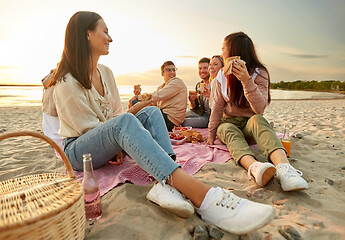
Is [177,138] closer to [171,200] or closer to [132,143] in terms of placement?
[132,143]

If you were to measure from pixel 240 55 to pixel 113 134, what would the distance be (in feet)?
6.19

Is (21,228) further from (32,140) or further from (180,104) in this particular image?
(180,104)

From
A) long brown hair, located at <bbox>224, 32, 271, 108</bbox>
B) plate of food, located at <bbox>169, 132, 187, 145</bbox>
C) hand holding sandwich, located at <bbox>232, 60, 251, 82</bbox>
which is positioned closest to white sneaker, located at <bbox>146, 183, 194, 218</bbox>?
hand holding sandwich, located at <bbox>232, 60, 251, 82</bbox>

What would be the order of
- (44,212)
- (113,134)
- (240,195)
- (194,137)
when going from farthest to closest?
1. (194,137)
2. (240,195)
3. (113,134)
4. (44,212)

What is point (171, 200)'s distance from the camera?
4.71 ft

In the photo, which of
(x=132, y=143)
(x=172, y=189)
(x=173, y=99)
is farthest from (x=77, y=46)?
(x=173, y=99)

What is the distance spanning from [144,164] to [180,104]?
9.53ft

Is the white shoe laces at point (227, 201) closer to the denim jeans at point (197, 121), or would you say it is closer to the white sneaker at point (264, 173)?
the white sneaker at point (264, 173)

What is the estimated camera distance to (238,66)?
2381 mm

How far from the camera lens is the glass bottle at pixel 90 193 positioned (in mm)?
1462

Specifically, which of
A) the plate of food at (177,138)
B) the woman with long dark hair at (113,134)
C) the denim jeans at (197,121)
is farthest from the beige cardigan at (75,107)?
the denim jeans at (197,121)

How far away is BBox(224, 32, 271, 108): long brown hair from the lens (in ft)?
9.13

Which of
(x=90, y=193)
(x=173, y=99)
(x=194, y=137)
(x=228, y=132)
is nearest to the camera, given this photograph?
(x=90, y=193)

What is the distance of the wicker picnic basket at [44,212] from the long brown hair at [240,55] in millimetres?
2169
